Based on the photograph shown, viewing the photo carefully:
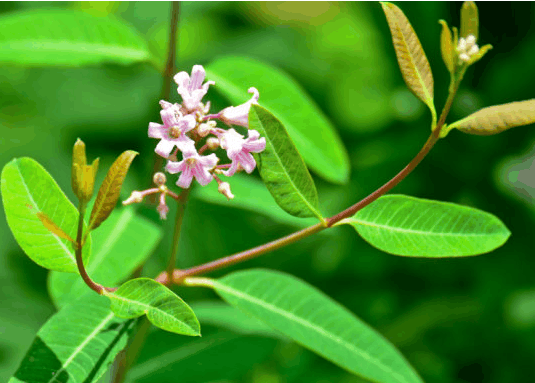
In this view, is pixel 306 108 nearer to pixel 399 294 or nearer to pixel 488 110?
pixel 488 110

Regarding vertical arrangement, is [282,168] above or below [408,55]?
below

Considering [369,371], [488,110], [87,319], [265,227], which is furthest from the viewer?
[265,227]

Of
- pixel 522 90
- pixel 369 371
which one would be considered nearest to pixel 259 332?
pixel 369 371

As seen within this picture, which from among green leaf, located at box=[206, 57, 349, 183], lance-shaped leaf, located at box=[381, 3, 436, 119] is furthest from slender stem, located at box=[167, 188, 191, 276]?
green leaf, located at box=[206, 57, 349, 183]

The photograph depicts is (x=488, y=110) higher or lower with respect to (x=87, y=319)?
→ higher

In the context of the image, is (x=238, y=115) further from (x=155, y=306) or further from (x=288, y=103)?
(x=288, y=103)

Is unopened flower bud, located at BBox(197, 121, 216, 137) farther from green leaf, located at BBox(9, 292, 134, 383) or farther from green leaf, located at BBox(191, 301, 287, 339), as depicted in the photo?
green leaf, located at BBox(191, 301, 287, 339)

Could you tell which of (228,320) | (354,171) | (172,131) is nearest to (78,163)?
(172,131)
